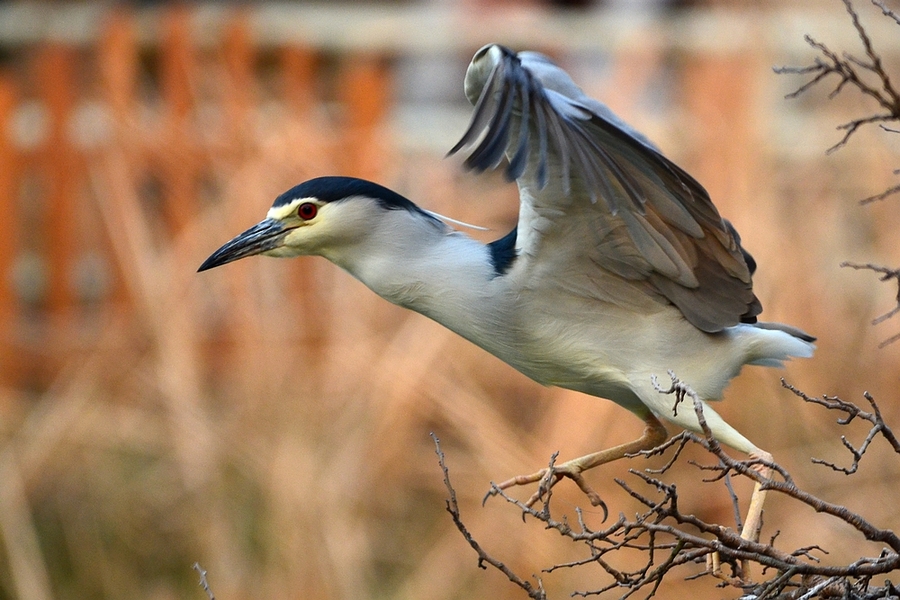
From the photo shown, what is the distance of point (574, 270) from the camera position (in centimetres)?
187

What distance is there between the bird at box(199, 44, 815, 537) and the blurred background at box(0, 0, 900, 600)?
1.48m

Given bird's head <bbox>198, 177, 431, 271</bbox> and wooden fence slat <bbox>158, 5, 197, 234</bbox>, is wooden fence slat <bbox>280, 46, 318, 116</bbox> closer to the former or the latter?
wooden fence slat <bbox>158, 5, 197, 234</bbox>

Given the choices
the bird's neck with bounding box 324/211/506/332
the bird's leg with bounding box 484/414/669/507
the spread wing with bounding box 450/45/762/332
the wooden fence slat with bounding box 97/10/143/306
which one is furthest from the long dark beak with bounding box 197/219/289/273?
the wooden fence slat with bounding box 97/10/143/306

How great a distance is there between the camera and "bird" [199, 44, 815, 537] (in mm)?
1806

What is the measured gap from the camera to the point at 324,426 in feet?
13.8

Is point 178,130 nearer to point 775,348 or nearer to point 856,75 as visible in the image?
point 775,348

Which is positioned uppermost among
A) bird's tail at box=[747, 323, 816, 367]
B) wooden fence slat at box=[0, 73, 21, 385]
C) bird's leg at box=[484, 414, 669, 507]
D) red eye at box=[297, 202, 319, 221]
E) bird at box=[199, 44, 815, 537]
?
wooden fence slat at box=[0, 73, 21, 385]

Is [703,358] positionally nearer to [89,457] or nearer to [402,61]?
[89,457]

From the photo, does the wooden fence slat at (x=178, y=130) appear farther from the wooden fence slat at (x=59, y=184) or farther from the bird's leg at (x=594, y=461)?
the bird's leg at (x=594, y=461)

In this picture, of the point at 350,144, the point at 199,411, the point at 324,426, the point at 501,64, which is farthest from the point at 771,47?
the point at 501,64

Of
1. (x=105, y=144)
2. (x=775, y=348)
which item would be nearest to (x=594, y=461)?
(x=775, y=348)

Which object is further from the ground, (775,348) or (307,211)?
(307,211)

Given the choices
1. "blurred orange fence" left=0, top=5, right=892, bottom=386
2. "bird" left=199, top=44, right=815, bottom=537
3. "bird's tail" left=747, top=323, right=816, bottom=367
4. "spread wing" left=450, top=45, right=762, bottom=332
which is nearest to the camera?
"spread wing" left=450, top=45, right=762, bottom=332

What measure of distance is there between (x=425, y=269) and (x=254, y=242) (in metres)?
0.31
